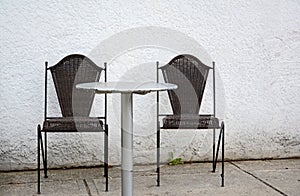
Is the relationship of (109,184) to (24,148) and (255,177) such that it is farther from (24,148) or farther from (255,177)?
(255,177)

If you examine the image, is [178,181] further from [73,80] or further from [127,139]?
[73,80]

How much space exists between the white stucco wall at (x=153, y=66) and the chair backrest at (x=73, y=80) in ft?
0.64

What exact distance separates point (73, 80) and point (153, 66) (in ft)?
2.66

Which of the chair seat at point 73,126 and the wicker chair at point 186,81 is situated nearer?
the chair seat at point 73,126

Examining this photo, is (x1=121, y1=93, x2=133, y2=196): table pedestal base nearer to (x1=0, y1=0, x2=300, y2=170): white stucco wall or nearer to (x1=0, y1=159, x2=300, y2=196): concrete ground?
(x1=0, y1=159, x2=300, y2=196): concrete ground

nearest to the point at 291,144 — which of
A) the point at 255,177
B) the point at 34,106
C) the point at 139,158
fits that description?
the point at 255,177

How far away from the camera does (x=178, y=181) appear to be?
4.31 meters

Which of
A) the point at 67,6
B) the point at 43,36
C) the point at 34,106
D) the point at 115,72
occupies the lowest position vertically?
the point at 34,106

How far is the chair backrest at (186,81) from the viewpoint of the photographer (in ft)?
15.0

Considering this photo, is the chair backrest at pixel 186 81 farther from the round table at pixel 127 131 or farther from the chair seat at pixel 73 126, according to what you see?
the round table at pixel 127 131

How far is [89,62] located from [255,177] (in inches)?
71.3

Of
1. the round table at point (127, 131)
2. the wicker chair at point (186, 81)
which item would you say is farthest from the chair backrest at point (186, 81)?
the round table at point (127, 131)

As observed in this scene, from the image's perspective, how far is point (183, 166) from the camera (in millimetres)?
4832

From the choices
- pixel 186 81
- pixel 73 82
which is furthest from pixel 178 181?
pixel 73 82
